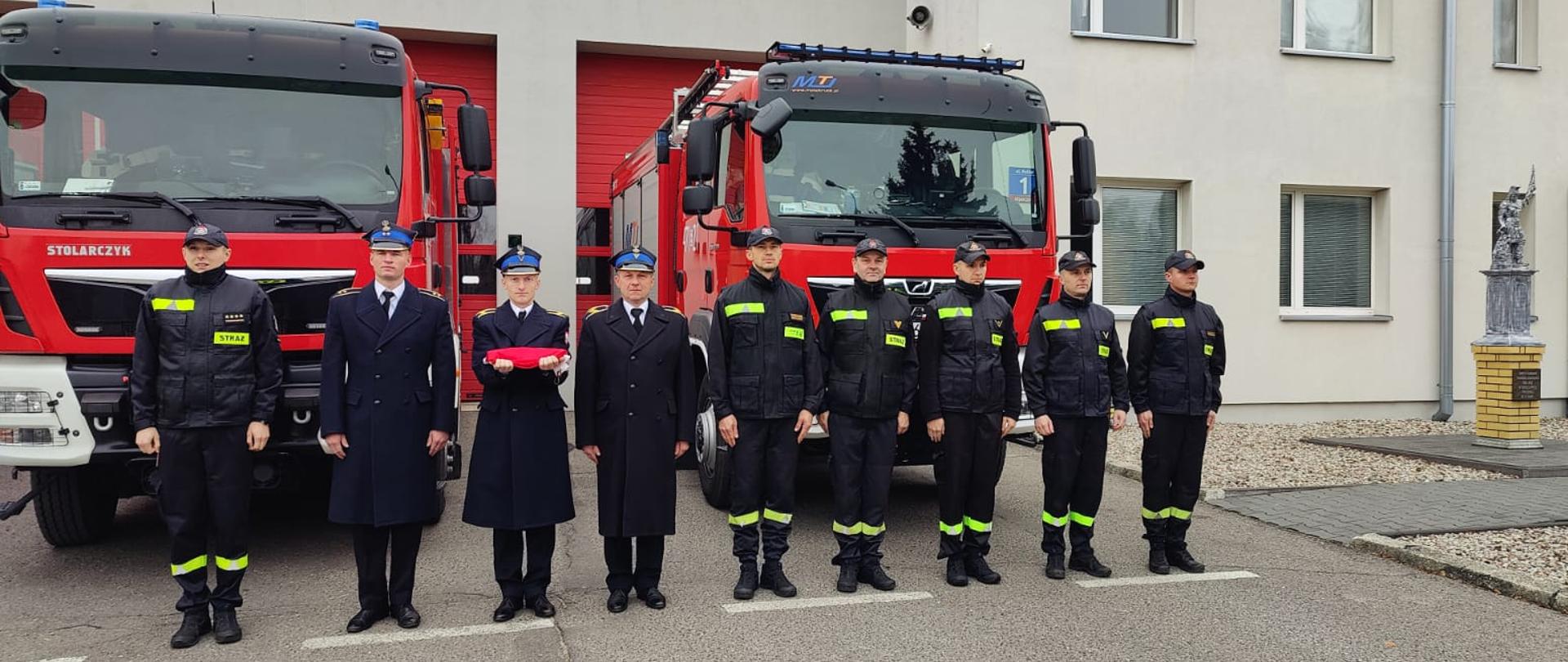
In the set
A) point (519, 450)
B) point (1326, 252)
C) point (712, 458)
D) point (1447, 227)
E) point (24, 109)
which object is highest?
point (24, 109)

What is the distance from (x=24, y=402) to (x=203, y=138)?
4.95ft

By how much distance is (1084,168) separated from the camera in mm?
6961

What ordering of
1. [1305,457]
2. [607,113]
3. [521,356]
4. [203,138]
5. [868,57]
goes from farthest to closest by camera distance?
[607,113]
[1305,457]
[868,57]
[203,138]
[521,356]

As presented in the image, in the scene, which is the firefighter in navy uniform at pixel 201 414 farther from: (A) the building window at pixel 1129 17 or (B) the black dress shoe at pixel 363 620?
(A) the building window at pixel 1129 17

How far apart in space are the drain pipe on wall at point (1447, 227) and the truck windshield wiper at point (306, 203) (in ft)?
38.9

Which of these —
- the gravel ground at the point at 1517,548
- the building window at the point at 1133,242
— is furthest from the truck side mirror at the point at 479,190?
the building window at the point at 1133,242

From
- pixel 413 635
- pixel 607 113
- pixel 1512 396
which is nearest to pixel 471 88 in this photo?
pixel 607 113

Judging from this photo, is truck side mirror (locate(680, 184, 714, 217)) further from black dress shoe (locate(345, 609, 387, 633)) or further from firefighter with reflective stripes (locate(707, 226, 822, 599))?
black dress shoe (locate(345, 609, 387, 633))

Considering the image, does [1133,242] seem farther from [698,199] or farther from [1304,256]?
[698,199]

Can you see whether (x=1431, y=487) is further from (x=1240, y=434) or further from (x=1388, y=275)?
(x=1388, y=275)

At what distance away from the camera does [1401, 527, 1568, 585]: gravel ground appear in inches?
218

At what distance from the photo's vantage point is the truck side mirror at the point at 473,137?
19.4 feet

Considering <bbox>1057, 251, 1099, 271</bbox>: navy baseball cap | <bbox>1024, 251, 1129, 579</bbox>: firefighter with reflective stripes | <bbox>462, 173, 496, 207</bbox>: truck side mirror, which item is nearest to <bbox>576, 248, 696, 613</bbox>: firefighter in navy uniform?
<bbox>462, 173, 496, 207</bbox>: truck side mirror

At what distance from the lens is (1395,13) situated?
40.4 feet
